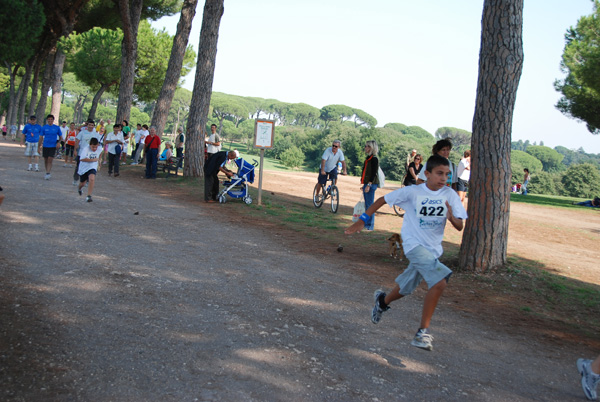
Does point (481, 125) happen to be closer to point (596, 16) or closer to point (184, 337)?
point (184, 337)

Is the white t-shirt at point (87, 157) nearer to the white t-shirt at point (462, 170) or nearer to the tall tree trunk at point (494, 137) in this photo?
the tall tree trunk at point (494, 137)

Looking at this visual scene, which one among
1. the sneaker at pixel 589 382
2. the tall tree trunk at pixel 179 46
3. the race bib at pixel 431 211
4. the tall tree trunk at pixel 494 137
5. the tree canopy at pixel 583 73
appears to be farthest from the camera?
the tree canopy at pixel 583 73

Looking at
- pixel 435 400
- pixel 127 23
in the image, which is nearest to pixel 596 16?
pixel 127 23

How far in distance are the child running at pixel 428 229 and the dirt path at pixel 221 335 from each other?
476 millimetres

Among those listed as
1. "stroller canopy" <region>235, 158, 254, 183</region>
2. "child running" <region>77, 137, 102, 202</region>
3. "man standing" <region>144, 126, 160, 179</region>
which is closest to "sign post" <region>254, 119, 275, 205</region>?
"stroller canopy" <region>235, 158, 254, 183</region>

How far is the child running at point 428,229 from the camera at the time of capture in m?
4.78

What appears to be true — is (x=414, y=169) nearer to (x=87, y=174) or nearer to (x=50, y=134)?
(x=87, y=174)

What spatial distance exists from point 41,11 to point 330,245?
98.3 ft

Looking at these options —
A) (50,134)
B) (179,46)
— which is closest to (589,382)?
(50,134)

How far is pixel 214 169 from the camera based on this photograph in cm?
1370

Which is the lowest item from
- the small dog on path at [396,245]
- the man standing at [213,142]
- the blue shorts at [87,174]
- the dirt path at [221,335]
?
the dirt path at [221,335]

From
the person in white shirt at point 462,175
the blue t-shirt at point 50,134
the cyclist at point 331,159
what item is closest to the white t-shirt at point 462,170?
the person in white shirt at point 462,175

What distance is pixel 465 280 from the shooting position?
797 cm

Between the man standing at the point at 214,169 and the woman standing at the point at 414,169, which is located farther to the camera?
the woman standing at the point at 414,169
